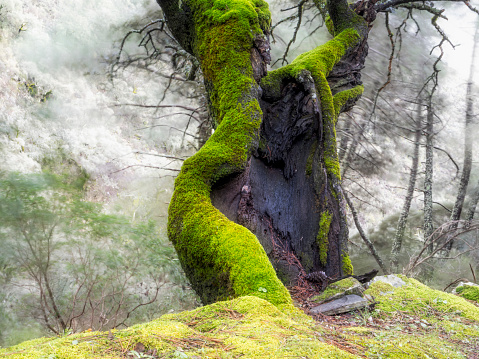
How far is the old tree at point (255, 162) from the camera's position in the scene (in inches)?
115

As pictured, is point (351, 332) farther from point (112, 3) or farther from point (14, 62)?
point (14, 62)

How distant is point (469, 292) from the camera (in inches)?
169

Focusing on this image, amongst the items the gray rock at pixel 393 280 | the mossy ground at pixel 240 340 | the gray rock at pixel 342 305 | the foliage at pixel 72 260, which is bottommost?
the gray rock at pixel 393 280

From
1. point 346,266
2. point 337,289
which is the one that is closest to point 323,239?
point 346,266

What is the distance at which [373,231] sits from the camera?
1255cm

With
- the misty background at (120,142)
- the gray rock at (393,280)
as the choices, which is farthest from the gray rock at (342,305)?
the misty background at (120,142)

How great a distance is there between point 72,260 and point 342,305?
5.73 m

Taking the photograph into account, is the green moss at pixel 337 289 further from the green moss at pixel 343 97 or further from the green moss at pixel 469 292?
the green moss at pixel 343 97

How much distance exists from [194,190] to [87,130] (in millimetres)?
10510

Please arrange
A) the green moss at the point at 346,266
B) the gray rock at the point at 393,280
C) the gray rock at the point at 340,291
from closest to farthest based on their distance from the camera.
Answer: the gray rock at the point at 340,291 < the gray rock at the point at 393,280 < the green moss at the point at 346,266

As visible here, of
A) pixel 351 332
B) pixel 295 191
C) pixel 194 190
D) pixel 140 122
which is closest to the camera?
pixel 351 332

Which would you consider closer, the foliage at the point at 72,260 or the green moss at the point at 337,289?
the green moss at the point at 337,289

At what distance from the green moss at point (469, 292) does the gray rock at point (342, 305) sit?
2.63m

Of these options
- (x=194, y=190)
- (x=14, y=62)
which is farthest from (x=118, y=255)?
(x=14, y=62)
